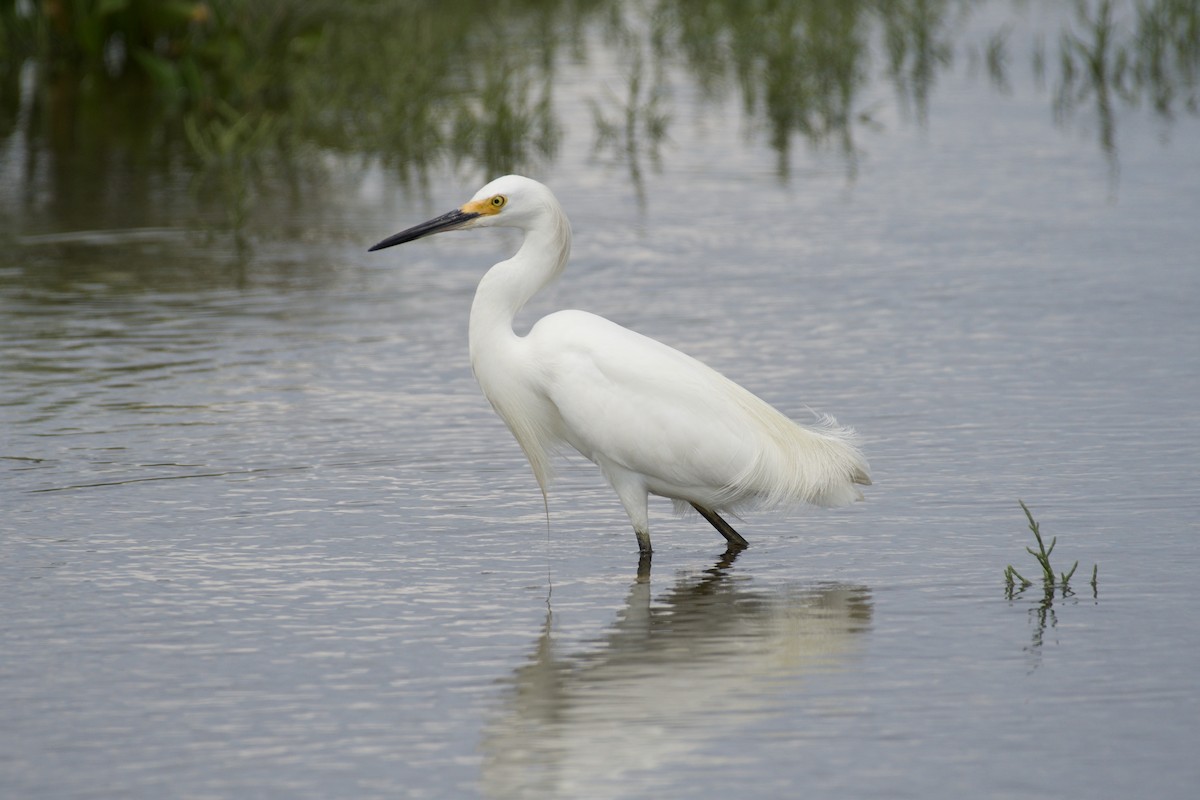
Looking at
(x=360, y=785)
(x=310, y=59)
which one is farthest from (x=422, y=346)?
(x=310, y=59)

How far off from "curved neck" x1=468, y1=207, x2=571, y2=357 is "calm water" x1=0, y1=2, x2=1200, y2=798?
630mm

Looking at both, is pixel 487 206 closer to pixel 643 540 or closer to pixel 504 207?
pixel 504 207

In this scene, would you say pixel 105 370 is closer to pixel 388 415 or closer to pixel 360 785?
pixel 388 415

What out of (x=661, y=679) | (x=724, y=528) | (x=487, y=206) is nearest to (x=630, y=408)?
(x=724, y=528)

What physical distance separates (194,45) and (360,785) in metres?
11.7

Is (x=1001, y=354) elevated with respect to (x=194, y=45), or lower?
lower

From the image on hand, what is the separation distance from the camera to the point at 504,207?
210 inches

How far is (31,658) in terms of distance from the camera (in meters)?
4.41

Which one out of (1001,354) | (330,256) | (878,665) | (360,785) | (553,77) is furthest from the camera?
(553,77)

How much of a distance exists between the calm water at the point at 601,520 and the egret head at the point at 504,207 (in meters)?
0.91

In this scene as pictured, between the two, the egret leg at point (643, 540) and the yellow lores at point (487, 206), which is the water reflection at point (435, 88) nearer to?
the yellow lores at point (487, 206)

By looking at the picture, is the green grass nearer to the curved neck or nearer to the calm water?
the calm water

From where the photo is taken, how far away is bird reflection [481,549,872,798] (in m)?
3.76

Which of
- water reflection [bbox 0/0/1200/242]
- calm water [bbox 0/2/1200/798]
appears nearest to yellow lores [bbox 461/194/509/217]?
calm water [bbox 0/2/1200/798]
